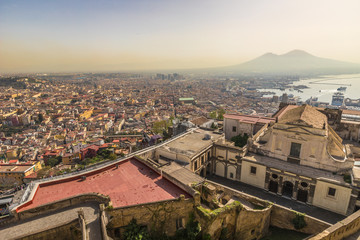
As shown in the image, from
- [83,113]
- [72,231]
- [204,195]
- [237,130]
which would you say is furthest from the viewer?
[83,113]

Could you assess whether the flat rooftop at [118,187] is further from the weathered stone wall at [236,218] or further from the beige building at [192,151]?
the beige building at [192,151]

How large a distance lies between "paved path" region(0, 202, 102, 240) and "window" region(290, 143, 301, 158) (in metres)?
19.4

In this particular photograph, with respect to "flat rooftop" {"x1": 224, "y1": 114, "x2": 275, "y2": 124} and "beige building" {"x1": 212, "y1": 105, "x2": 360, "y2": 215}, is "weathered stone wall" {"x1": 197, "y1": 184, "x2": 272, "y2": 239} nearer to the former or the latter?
"beige building" {"x1": 212, "y1": 105, "x2": 360, "y2": 215}

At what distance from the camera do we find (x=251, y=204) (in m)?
17.5

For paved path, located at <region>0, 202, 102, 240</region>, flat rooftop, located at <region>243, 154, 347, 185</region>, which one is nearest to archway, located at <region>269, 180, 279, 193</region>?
flat rooftop, located at <region>243, 154, 347, 185</region>

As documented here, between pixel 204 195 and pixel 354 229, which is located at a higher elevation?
pixel 204 195

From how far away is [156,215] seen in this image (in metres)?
13.3

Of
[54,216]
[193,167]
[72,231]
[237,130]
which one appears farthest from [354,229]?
[54,216]

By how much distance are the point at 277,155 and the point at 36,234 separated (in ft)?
72.0

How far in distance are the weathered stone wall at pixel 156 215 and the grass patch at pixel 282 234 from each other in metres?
8.19

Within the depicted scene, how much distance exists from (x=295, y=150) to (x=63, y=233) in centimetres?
2154

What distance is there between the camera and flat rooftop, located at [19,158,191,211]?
14148 mm

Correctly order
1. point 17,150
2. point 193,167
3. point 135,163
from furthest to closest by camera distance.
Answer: point 17,150
point 193,167
point 135,163

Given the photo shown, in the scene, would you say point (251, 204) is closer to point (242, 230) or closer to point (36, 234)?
point (242, 230)
